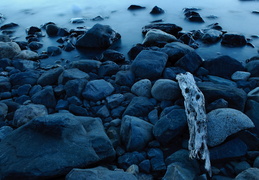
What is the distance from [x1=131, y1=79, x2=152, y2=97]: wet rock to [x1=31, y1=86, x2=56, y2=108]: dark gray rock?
149 cm

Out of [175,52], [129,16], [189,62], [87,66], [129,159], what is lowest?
[129,16]

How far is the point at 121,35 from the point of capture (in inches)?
345

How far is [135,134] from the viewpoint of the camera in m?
3.69

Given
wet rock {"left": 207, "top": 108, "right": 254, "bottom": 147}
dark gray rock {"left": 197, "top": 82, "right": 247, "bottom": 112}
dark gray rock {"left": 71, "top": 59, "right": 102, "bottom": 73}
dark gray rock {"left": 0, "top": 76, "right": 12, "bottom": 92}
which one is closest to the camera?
wet rock {"left": 207, "top": 108, "right": 254, "bottom": 147}

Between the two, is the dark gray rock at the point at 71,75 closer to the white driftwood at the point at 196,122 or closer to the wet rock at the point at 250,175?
the white driftwood at the point at 196,122

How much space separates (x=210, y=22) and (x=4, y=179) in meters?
8.61

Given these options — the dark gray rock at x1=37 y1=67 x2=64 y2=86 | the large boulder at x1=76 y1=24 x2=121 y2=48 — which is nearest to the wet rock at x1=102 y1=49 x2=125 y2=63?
the large boulder at x1=76 y1=24 x2=121 y2=48

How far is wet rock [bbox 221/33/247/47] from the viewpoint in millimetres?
7555

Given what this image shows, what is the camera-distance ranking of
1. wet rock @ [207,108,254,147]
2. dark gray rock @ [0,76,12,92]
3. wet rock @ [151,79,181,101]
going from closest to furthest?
1. wet rock @ [207,108,254,147]
2. wet rock @ [151,79,181,101]
3. dark gray rock @ [0,76,12,92]

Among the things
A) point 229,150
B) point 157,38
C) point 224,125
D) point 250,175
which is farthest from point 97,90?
point 157,38

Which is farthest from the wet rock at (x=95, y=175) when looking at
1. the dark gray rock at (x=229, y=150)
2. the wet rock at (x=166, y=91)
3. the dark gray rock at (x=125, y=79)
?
the dark gray rock at (x=125, y=79)

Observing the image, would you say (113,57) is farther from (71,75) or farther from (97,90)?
(97,90)

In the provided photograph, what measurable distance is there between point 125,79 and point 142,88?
1.85ft

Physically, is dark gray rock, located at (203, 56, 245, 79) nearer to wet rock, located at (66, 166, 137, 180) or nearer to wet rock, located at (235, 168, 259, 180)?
wet rock, located at (235, 168, 259, 180)
